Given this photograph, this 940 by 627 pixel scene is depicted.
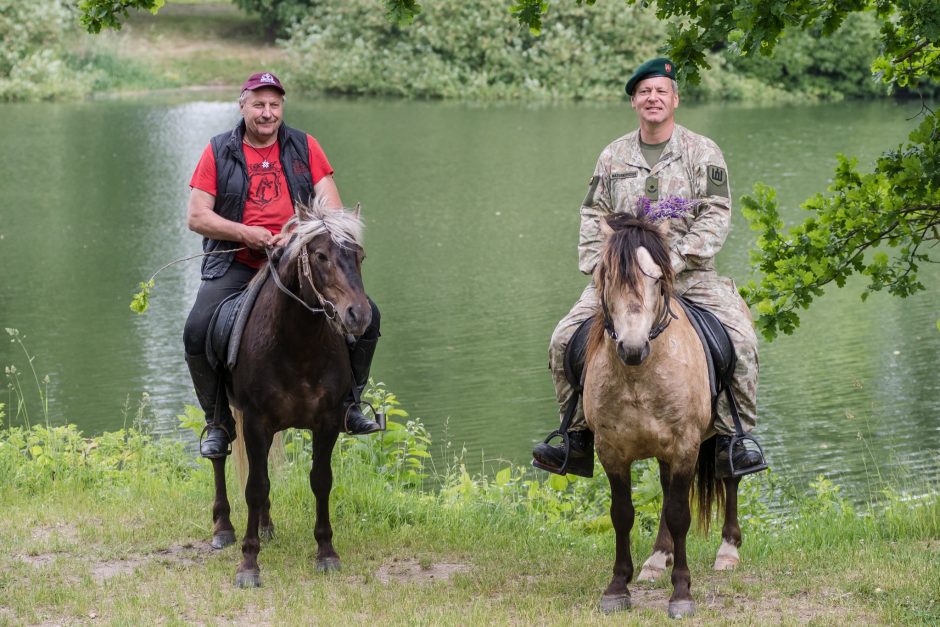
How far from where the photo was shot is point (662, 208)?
538 cm

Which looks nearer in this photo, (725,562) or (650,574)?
(650,574)

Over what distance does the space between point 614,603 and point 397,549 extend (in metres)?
1.56

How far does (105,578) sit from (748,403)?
11.0 ft

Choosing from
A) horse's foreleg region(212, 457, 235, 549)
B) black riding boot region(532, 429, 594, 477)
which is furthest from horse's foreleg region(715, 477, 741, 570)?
horse's foreleg region(212, 457, 235, 549)

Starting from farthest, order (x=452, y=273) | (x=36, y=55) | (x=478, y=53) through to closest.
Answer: (x=478, y=53)
(x=36, y=55)
(x=452, y=273)

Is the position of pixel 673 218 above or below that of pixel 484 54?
below

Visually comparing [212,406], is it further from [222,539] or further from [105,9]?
[105,9]

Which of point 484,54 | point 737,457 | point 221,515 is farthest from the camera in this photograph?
point 484,54

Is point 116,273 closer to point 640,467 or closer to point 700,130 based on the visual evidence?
point 640,467

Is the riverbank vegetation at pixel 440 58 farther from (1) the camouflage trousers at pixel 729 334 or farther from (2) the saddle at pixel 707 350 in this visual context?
(2) the saddle at pixel 707 350

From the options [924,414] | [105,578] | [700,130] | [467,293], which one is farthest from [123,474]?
[700,130]

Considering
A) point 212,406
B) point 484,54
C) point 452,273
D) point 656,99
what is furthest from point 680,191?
point 484,54

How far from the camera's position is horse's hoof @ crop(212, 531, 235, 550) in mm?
6703

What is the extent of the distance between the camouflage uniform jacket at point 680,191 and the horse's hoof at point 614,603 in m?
1.55
